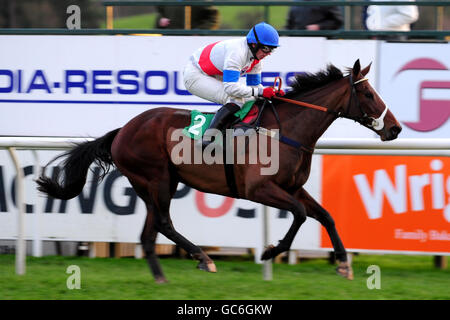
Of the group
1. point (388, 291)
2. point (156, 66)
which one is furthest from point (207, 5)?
point (388, 291)

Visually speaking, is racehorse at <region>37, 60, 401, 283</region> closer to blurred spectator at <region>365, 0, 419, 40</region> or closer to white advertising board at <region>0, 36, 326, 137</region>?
white advertising board at <region>0, 36, 326, 137</region>

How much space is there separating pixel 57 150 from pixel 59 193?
0.46 m

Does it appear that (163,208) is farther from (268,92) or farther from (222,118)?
(268,92)

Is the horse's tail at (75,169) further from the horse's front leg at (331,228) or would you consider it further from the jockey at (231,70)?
the horse's front leg at (331,228)

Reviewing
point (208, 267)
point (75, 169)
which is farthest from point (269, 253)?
point (75, 169)

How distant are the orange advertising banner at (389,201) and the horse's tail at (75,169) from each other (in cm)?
177

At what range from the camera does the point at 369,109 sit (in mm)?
5551

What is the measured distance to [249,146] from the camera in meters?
5.61

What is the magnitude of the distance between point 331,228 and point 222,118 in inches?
42.4

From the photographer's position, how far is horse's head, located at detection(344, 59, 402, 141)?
554 cm

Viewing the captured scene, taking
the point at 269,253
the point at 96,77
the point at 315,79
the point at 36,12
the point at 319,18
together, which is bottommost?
the point at 269,253

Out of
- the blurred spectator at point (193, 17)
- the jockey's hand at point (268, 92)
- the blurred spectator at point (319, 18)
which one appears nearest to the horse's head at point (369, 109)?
the jockey's hand at point (268, 92)

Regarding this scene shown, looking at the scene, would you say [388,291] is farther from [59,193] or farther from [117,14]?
[117,14]
